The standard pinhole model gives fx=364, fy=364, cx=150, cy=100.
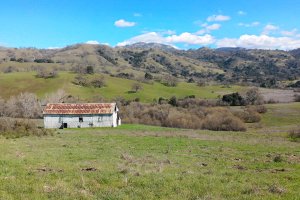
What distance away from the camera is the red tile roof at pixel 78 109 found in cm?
6706

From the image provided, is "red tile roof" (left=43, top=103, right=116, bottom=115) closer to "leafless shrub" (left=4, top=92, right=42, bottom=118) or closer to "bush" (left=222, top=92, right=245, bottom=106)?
"leafless shrub" (left=4, top=92, right=42, bottom=118)

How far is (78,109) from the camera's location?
67.9 metres

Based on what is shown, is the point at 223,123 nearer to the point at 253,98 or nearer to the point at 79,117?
the point at 79,117

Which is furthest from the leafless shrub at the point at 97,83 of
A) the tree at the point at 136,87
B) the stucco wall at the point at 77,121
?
the stucco wall at the point at 77,121

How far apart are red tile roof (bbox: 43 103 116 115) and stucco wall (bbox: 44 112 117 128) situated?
74 centimetres

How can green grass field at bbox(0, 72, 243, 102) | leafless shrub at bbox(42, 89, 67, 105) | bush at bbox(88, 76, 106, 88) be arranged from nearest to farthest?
1. leafless shrub at bbox(42, 89, 67, 105)
2. green grass field at bbox(0, 72, 243, 102)
3. bush at bbox(88, 76, 106, 88)

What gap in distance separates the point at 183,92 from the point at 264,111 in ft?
153

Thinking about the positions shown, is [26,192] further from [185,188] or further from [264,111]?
[264,111]

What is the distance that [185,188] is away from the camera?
11.8 m

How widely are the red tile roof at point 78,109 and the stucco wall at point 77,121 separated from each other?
2.44 ft

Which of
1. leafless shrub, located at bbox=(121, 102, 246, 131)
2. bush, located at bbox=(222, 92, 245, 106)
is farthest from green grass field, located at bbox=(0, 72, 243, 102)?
leafless shrub, located at bbox=(121, 102, 246, 131)

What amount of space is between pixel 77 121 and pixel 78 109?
231 centimetres

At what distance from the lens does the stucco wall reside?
220 feet

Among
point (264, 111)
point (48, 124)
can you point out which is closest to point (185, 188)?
point (48, 124)
